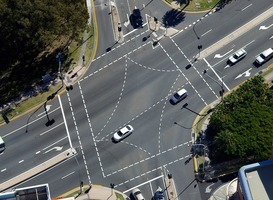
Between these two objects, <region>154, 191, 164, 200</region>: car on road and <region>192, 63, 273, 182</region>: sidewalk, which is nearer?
<region>154, 191, 164, 200</region>: car on road

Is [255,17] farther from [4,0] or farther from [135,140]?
[4,0]

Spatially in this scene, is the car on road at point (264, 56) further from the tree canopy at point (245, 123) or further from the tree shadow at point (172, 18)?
the tree shadow at point (172, 18)

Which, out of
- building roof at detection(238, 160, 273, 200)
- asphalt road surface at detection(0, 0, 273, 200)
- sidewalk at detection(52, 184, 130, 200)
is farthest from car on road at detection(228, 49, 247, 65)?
sidewalk at detection(52, 184, 130, 200)

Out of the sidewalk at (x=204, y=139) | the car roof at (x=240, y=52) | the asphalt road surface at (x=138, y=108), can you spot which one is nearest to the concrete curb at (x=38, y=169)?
the asphalt road surface at (x=138, y=108)

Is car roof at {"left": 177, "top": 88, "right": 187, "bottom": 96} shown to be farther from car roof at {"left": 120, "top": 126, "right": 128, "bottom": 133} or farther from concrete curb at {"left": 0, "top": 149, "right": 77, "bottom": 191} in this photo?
concrete curb at {"left": 0, "top": 149, "right": 77, "bottom": 191}

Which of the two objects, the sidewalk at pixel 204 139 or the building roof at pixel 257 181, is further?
the sidewalk at pixel 204 139

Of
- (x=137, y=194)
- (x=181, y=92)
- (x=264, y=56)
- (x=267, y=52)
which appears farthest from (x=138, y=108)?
(x=267, y=52)
